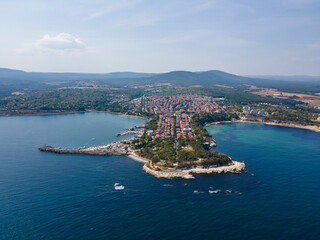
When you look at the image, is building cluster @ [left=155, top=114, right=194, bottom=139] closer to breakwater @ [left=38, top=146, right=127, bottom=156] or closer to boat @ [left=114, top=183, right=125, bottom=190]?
breakwater @ [left=38, top=146, right=127, bottom=156]

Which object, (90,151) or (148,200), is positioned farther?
(90,151)

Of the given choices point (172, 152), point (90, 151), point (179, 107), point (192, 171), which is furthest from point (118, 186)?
point (179, 107)

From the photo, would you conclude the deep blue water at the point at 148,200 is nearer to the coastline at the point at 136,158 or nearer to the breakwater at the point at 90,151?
the coastline at the point at 136,158

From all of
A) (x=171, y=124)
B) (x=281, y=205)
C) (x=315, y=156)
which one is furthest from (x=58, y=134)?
(x=315, y=156)

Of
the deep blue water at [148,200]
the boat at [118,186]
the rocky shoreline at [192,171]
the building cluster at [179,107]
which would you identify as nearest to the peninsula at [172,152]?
the rocky shoreline at [192,171]

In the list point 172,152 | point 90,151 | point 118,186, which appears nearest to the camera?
point 118,186

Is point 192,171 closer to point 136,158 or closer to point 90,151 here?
point 136,158

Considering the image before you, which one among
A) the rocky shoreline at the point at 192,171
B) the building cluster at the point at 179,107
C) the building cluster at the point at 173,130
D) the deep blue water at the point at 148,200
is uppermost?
the building cluster at the point at 179,107

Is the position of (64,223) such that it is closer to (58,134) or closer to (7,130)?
(58,134)
